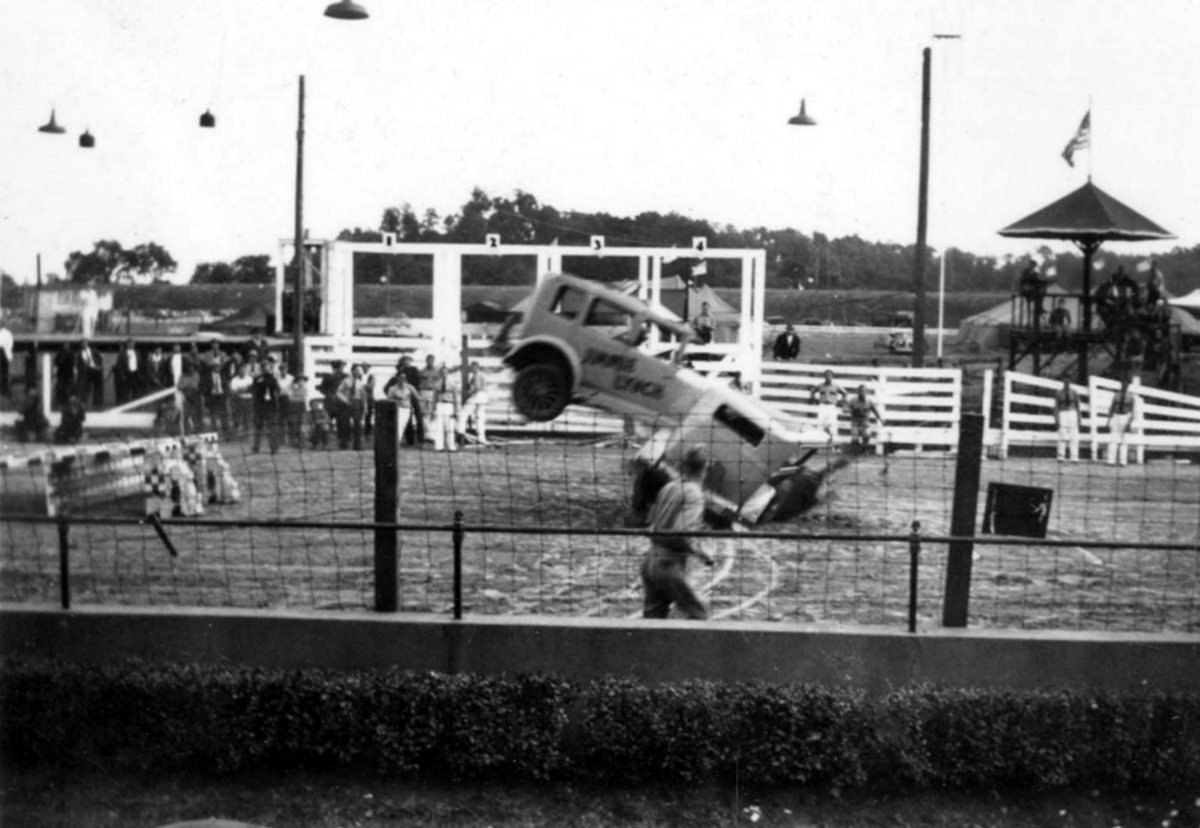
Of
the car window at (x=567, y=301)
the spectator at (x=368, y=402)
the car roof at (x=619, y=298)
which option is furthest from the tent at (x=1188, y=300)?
the spectator at (x=368, y=402)

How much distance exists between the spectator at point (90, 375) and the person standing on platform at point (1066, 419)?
17.6 feet

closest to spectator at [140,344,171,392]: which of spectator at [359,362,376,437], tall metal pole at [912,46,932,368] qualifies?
spectator at [359,362,376,437]

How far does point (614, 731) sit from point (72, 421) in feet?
12.2

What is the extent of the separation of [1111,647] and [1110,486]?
1.75 m

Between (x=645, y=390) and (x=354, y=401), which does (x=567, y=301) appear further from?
(x=354, y=401)

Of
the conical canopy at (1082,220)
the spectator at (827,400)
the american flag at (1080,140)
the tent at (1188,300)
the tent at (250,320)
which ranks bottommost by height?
the spectator at (827,400)

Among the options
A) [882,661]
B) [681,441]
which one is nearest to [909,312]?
[681,441]

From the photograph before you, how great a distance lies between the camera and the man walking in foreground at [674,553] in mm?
7441

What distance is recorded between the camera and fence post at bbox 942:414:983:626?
6.84 m

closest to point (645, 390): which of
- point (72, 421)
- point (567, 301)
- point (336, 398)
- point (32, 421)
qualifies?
point (567, 301)

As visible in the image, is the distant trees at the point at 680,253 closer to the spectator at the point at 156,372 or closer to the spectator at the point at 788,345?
the spectator at the point at 788,345

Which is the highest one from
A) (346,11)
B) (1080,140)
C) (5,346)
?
(346,11)

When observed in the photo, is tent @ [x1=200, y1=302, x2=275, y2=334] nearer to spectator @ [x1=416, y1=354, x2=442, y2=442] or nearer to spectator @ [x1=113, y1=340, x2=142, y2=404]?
spectator @ [x1=113, y1=340, x2=142, y2=404]

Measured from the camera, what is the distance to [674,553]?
24.5 ft
